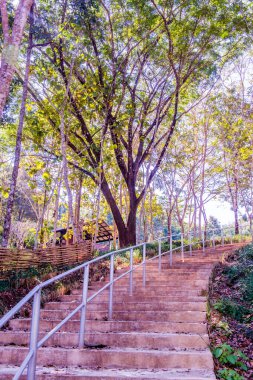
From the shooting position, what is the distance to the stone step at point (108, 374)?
341cm

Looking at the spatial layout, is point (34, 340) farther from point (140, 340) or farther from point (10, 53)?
point (10, 53)

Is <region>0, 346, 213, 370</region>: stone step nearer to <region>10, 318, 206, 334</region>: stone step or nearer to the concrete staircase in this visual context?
the concrete staircase

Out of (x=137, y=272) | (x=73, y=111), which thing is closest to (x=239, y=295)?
(x=137, y=272)

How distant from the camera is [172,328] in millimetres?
4754

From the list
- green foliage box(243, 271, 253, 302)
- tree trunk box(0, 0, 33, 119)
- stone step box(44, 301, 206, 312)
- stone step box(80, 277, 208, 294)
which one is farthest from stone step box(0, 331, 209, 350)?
tree trunk box(0, 0, 33, 119)

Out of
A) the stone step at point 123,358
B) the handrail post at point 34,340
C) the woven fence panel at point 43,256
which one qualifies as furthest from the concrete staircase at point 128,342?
the woven fence panel at point 43,256

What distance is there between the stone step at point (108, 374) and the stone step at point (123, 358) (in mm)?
106

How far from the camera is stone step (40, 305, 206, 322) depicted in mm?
5059

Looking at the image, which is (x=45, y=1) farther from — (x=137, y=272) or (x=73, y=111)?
(x=137, y=272)

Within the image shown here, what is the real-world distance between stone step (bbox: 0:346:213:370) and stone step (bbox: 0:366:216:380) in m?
0.11

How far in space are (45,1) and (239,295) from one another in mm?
9887

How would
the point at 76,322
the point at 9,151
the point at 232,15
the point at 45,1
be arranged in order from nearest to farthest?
the point at 76,322 → the point at 45,1 → the point at 232,15 → the point at 9,151

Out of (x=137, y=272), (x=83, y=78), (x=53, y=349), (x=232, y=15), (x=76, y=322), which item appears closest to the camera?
(x=53, y=349)

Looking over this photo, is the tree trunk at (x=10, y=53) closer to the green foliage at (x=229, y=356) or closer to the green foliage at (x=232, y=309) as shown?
the green foliage at (x=232, y=309)
